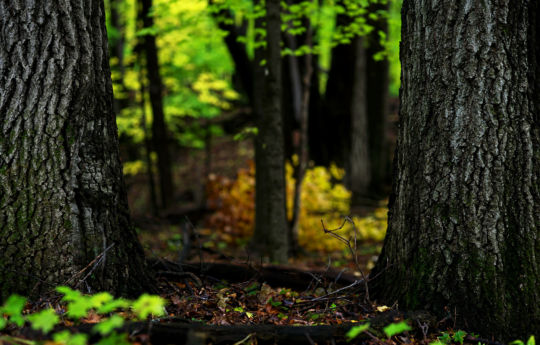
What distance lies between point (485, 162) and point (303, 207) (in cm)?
645

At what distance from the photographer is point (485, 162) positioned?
9.53ft

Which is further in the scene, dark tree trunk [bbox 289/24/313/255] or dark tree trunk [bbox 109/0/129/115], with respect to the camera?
dark tree trunk [bbox 109/0/129/115]

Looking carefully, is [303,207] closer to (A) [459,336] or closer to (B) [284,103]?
(B) [284,103]

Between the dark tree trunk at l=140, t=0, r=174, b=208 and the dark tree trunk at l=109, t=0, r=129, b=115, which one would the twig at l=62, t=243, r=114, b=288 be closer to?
the dark tree trunk at l=140, t=0, r=174, b=208

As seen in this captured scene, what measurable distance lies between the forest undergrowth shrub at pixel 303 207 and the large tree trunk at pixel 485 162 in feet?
20.3

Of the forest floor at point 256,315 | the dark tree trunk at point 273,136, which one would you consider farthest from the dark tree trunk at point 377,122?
the forest floor at point 256,315

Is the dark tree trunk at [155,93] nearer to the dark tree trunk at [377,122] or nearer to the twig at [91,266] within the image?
the dark tree trunk at [377,122]

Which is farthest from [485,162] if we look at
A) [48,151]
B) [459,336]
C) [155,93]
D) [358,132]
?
[155,93]

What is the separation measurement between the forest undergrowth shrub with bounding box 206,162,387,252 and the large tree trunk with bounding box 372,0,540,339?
618cm

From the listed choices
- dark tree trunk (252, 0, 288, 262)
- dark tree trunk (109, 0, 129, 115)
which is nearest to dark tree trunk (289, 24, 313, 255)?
dark tree trunk (252, 0, 288, 262)

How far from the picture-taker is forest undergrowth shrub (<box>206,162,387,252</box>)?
9.33 metres

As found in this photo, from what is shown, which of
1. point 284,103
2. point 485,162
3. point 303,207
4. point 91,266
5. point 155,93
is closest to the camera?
point 485,162

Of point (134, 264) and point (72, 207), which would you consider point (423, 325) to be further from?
point (72, 207)

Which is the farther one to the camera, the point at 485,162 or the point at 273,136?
the point at 273,136
